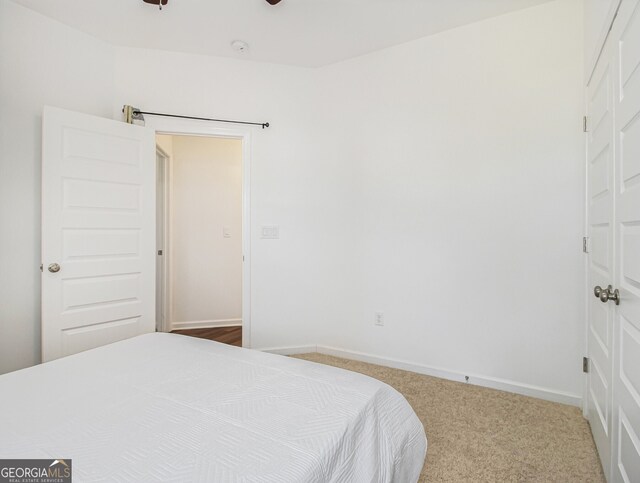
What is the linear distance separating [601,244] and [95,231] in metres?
3.05

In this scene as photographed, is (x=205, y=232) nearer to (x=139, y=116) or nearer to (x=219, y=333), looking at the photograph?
(x=219, y=333)

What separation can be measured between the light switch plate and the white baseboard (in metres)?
1.01

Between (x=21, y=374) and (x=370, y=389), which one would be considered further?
(x=21, y=374)

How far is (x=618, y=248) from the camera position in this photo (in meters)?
1.20

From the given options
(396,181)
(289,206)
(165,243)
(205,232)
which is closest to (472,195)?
(396,181)

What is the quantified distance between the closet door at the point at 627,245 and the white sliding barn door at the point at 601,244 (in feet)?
0.34

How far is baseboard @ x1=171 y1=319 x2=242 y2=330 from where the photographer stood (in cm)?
366

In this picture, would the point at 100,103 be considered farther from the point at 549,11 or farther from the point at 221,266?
the point at 549,11

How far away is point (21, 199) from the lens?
208 centimetres

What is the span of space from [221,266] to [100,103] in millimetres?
1997

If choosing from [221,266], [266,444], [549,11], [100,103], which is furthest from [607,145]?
[221,266]

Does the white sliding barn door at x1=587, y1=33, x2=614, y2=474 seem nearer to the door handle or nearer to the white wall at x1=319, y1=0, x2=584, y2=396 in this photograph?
the door handle

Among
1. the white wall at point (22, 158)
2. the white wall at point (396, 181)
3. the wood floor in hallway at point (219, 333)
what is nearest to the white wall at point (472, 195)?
the white wall at point (396, 181)

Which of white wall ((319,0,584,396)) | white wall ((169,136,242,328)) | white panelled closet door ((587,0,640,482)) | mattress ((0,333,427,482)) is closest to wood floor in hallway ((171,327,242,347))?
white wall ((169,136,242,328))
